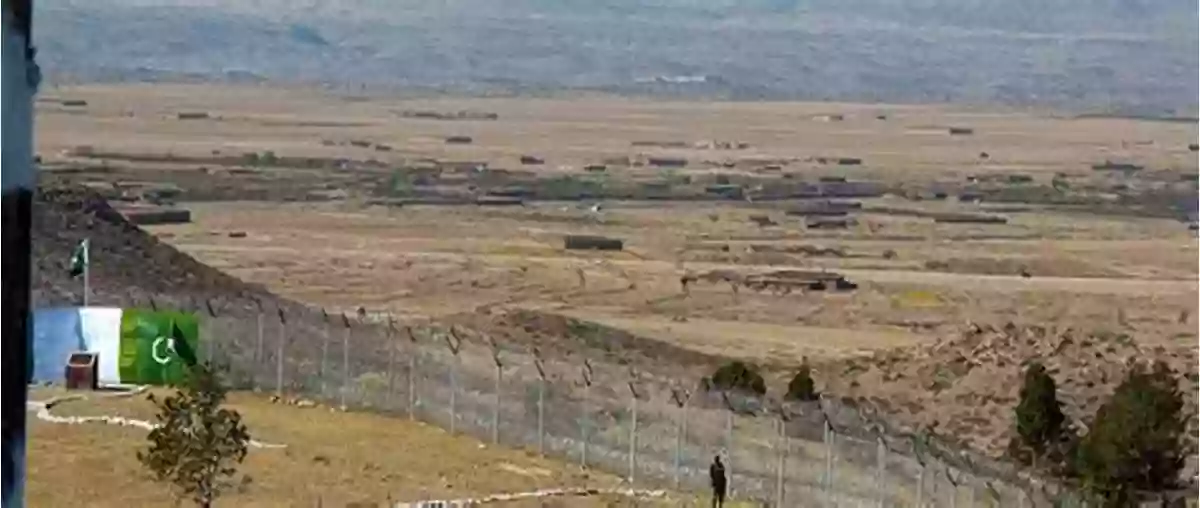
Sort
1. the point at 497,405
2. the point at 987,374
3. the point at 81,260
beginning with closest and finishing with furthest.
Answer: the point at 81,260 → the point at 497,405 → the point at 987,374

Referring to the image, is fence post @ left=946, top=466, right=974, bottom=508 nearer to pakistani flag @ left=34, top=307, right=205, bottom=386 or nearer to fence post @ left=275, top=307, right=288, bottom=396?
pakistani flag @ left=34, top=307, right=205, bottom=386

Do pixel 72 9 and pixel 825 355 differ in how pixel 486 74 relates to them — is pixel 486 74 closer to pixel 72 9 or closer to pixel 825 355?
pixel 72 9

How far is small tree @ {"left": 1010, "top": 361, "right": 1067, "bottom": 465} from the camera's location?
7.60 metres

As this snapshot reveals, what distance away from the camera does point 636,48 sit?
2180 centimetres

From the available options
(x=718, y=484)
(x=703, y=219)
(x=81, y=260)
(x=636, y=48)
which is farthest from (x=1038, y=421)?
(x=636, y=48)

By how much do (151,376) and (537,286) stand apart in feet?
29.6

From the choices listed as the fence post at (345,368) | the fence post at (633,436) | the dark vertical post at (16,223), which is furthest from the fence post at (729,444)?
the dark vertical post at (16,223)

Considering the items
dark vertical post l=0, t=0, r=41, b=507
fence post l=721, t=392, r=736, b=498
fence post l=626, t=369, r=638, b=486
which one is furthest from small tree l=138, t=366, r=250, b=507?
dark vertical post l=0, t=0, r=41, b=507

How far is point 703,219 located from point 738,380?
7.74 meters

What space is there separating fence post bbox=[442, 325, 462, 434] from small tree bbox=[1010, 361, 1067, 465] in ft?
7.68

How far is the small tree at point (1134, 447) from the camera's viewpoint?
5.23 meters

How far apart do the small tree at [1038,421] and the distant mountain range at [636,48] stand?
40.0 feet

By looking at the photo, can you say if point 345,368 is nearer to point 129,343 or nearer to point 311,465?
point 311,465

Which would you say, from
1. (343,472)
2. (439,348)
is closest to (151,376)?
(343,472)
